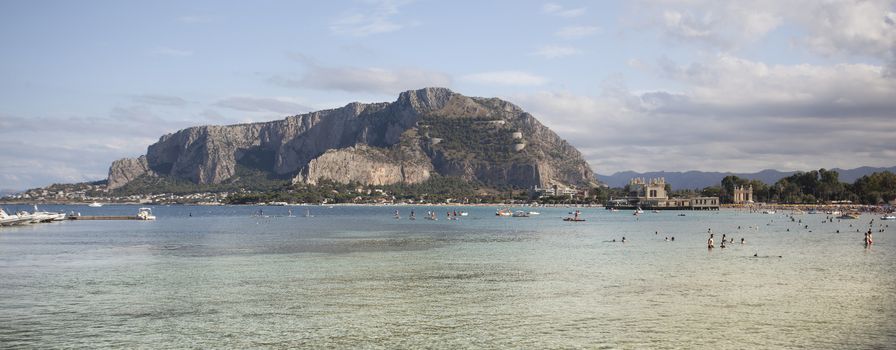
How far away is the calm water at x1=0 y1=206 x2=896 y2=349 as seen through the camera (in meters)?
37.2

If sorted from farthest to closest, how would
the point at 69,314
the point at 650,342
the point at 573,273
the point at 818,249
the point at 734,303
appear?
the point at 818,249
the point at 573,273
the point at 734,303
the point at 69,314
the point at 650,342

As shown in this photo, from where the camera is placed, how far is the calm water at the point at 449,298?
37188 millimetres

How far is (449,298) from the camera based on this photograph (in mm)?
49094

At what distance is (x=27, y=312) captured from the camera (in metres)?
43.6

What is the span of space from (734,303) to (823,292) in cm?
930

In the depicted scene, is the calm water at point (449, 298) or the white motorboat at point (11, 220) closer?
the calm water at point (449, 298)

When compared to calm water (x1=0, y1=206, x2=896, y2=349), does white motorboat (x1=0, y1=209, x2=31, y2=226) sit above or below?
above

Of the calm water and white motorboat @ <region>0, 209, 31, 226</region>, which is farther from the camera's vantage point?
white motorboat @ <region>0, 209, 31, 226</region>

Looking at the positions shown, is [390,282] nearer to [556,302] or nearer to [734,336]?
[556,302]

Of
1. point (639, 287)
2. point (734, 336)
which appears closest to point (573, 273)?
point (639, 287)

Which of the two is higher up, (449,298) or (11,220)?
(11,220)

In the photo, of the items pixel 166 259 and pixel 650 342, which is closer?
pixel 650 342

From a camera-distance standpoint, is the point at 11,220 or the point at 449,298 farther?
the point at 11,220

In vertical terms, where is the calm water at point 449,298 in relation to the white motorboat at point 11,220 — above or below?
below
